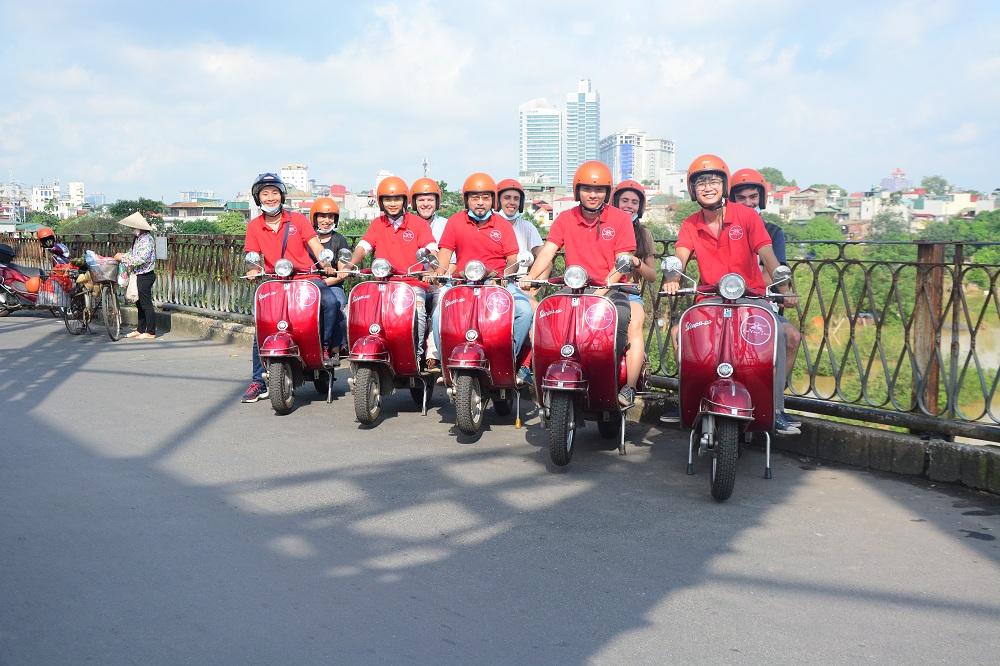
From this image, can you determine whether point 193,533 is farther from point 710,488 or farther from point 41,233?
point 41,233

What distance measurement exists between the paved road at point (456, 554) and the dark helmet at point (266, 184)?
7.15ft

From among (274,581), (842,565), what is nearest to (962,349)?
(842,565)

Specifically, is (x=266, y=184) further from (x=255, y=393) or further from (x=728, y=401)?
(x=728, y=401)

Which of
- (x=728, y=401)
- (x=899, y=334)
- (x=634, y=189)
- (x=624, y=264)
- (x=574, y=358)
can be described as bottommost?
(x=728, y=401)

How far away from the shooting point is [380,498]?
5438 millimetres

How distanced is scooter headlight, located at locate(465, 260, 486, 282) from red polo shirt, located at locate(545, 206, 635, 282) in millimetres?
543

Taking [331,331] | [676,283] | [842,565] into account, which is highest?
[676,283]

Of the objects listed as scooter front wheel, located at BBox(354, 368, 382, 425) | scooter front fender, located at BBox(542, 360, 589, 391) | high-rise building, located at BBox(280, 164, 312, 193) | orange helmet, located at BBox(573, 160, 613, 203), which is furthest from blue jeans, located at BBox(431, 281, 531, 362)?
high-rise building, located at BBox(280, 164, 312, 193)

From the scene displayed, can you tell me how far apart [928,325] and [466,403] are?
122 inches

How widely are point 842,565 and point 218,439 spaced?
4.38m

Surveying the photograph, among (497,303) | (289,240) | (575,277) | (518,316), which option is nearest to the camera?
(575,277)

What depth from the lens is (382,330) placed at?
297 inches

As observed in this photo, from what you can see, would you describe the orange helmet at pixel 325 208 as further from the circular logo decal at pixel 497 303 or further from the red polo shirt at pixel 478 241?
the circular logo decal at pixel 497 303

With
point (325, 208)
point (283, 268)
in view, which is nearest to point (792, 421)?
point (283, 268)
